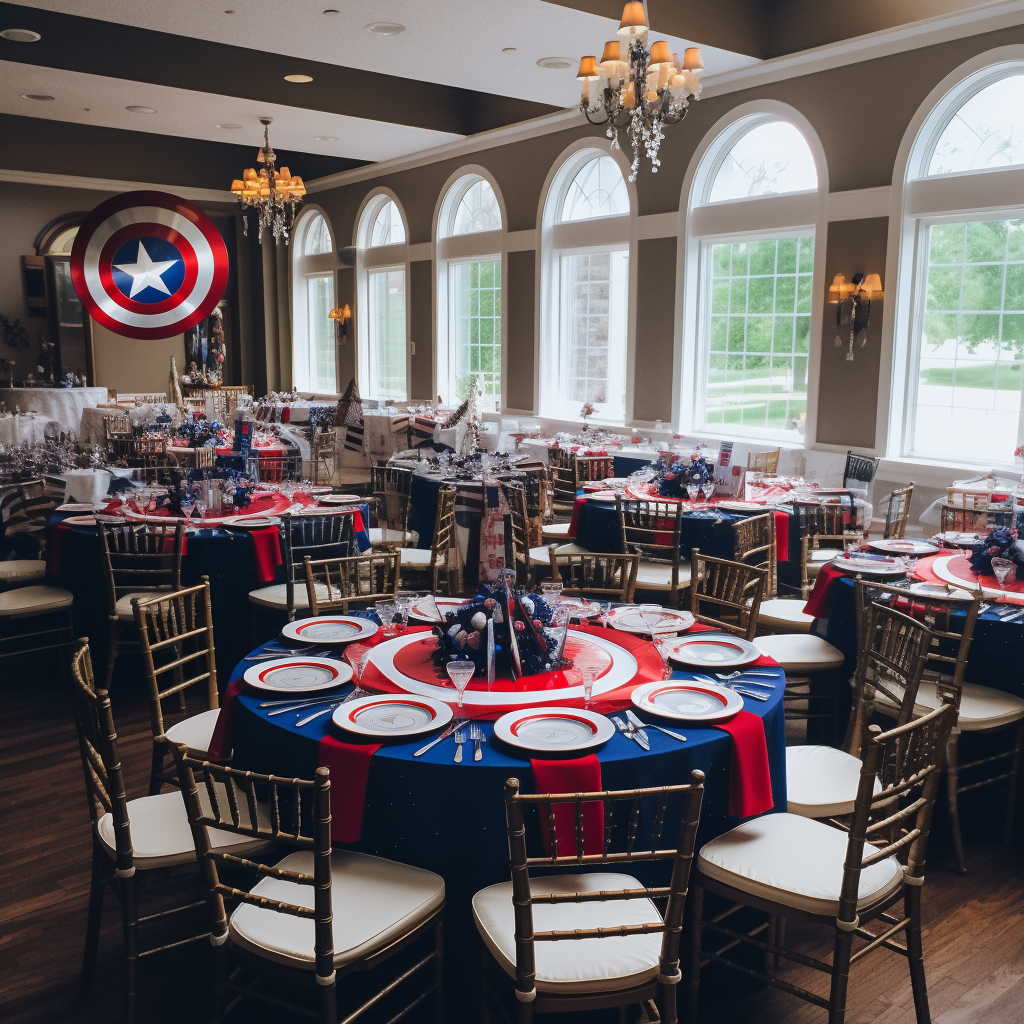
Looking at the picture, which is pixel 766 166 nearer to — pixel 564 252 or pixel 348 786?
pixel 564 252

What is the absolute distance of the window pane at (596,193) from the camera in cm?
988

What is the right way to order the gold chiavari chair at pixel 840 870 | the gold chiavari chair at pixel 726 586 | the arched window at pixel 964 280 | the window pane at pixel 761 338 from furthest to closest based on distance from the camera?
the window pane at pixel 761 338, the arched window at pixel 964 280, the gold chiavari chair at pixel 726 586, the gold chiavari chair at pixel 840 870

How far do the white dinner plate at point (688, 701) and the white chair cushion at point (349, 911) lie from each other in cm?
68

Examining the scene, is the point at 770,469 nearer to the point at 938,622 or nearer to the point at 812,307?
the point at 812,307

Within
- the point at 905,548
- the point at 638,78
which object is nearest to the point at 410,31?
the point at 638,78

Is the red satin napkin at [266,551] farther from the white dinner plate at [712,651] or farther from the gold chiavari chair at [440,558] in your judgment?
the white dinner plate at [712,651]

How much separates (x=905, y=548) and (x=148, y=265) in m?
3.64

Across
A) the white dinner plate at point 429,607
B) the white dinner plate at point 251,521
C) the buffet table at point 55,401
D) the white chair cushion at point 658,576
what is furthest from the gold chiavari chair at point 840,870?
the buffet table at point 55,401

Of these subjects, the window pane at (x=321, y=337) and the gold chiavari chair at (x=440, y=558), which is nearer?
the gold chiavari chair at (x=440, y=558)

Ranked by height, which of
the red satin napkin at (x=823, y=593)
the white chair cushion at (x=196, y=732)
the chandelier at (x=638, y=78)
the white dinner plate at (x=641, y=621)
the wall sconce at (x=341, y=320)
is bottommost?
the white chair cushion at (x=196, y=732)

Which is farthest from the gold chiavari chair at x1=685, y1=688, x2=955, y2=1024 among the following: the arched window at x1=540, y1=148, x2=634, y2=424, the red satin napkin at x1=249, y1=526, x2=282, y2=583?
the arched window at x1=540, y1=148, x2=634, y2=424

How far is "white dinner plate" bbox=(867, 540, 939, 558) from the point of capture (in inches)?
168

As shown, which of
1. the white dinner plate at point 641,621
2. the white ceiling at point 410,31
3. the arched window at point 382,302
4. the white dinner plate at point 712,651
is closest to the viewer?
the white dinner plate at point 712,651

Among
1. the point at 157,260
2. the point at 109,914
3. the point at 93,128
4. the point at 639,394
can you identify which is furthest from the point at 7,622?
the point at 93,128
